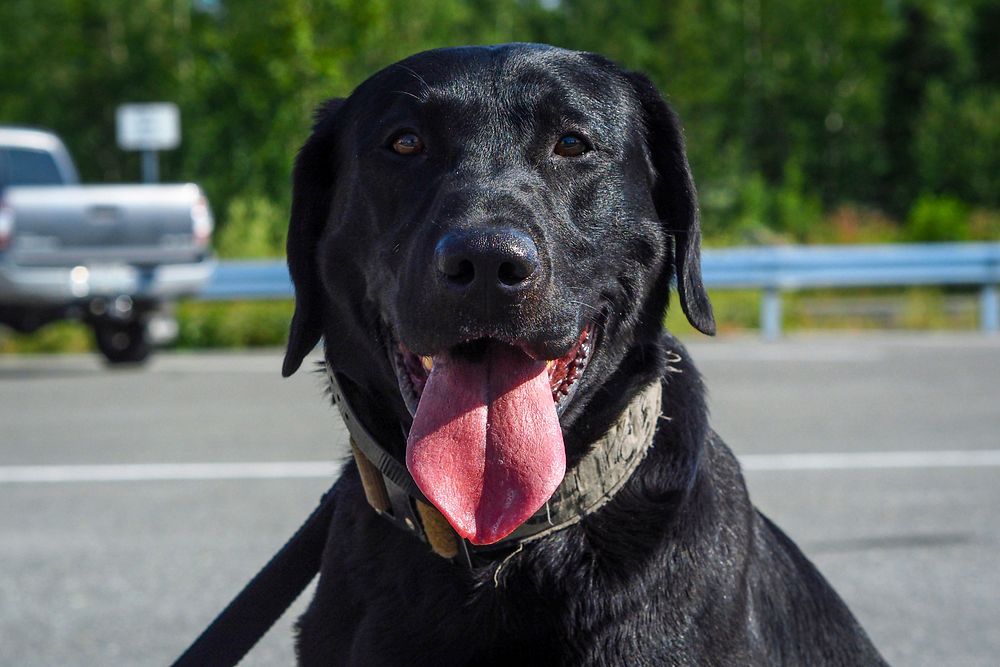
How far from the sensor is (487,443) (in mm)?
2562

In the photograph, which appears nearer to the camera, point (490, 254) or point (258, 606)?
point (490, 254)

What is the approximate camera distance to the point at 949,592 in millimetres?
4781

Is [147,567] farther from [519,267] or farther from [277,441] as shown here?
[519,267]

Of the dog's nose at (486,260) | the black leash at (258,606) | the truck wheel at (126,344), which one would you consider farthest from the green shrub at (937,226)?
the dog's nose at (486,260)

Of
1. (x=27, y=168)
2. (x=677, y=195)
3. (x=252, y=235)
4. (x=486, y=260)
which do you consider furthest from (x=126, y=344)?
(x=486, y=260)

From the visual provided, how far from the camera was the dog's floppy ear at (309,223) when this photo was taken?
3.01 m

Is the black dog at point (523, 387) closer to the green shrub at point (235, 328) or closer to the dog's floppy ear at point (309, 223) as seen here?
the dog's floppy ear at point (309, 223)

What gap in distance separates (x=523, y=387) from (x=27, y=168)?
11492 millimetres

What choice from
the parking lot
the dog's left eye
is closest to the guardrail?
the parking lot

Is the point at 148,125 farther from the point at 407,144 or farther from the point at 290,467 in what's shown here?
the point at 407,144

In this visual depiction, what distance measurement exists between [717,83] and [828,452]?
93.6 feet

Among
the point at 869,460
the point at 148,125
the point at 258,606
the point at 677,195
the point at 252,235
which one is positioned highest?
the point at 677,195

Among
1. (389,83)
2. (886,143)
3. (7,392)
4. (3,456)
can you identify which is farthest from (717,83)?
(389,83)

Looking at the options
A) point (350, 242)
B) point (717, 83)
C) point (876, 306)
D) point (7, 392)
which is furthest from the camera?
point (717, 83)
